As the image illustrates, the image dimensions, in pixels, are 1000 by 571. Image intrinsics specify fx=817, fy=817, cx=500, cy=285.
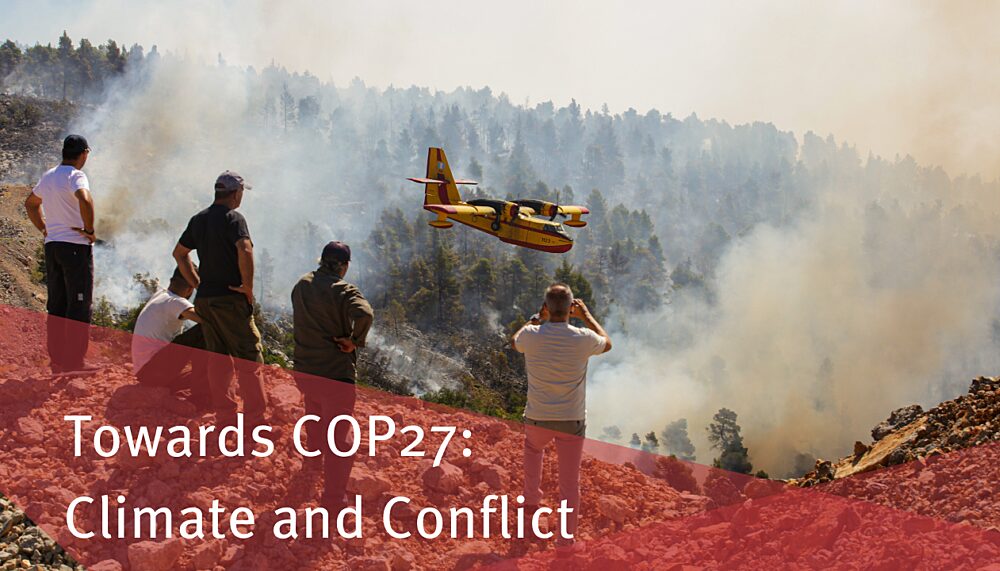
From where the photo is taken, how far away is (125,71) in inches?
4651

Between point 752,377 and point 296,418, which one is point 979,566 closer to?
point 296,418

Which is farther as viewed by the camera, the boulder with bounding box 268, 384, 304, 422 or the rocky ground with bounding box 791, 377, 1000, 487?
the rocky ground with bounding box 791, 377, 1000, 487

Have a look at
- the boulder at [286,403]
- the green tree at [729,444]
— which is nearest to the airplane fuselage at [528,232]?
the boulder at [286,403]

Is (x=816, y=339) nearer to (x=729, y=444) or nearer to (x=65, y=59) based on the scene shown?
(x=729, y=444)

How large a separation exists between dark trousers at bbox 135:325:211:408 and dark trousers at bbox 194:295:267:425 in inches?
12.1

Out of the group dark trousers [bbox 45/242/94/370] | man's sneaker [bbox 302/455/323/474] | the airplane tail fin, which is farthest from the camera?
the airplane tail fin

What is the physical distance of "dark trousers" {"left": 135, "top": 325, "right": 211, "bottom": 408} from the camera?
7309 mm

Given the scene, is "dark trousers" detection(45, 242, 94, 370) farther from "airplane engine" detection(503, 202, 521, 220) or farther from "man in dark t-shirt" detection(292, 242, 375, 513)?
"airplane engine" detection(503, 202, 521, 220)

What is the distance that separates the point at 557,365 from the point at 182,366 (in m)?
3.69

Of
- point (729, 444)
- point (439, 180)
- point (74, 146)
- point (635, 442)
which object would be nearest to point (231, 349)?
point (74, 146)

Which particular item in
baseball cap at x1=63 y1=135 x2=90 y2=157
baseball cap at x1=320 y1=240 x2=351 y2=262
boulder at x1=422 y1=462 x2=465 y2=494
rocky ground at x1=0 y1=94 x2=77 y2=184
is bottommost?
boulder at x1=422 y1=462 x2=465 y2=494

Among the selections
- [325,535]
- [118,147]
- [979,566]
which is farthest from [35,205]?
[118,147]

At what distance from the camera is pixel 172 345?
7.31m

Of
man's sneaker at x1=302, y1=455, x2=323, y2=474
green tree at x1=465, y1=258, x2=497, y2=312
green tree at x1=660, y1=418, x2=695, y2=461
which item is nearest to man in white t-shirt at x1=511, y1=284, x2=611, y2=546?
man's sneaker at x1=302, y1=455, x2=323, y2=474
